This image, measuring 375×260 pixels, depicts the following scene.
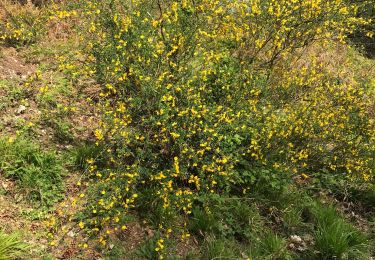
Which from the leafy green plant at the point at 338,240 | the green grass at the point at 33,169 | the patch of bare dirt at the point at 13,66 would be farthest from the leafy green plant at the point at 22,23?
the leafy green plant at the point at 338,240

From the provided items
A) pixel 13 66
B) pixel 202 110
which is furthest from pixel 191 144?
pixel 13 66

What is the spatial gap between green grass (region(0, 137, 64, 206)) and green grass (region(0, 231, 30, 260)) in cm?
59

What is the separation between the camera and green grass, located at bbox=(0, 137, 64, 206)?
157 inches

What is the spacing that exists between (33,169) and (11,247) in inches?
40.2

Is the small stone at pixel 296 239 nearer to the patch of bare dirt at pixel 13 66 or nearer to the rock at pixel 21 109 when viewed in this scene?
the rock at pixel 21 109

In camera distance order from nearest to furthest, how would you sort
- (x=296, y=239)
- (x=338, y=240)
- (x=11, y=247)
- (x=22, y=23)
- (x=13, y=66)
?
(x=11, y=247) → (x=338, y=240) → (x=296, y=239) → (x=13, y=66) → (x=22, y=23)

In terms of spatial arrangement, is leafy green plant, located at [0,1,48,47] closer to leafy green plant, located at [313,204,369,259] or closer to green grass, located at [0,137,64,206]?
green grass, located at [0,137,64,206]

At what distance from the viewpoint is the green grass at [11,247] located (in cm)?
322

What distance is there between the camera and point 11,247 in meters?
3.31

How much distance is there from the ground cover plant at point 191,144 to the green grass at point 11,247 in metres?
0.28

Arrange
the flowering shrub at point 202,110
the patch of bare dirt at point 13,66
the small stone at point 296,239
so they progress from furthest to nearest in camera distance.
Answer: the patch of bare dirt at point 13,66 < the small stone at point 296,239 < the flowering shrub at point 202,110

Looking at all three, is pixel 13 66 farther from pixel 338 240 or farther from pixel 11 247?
pixel 338 240

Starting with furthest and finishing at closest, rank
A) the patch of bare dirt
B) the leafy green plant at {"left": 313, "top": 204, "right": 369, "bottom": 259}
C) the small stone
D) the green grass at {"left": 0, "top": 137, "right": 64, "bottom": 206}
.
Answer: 1. the patch of bare dirt
2. the small stone
3. the leafy green plant at {"left": 313, "top": 204, "right": 369, "bottom": 259}
4. the green grass at {"left": 0, "top": 137, "right": 64, "bottom": 206}

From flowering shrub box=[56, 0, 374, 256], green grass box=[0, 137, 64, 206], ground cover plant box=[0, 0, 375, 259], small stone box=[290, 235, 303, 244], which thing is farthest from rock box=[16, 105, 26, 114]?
small stone box=[290, 235, 303, 244]
